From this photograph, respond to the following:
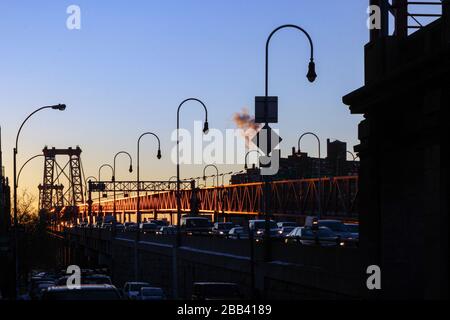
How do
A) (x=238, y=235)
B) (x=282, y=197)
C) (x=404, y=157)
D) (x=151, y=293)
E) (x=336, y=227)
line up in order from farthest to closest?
1. (x=282, y=197)
2. (x=336, y=227)
3. (x=238, y=235)
4. (x=151, y=293)
5. (x=404, y=157)

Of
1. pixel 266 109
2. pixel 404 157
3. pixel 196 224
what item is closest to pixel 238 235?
pixel 266 109

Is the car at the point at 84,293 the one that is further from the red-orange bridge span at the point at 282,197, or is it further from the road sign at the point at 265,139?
the red-orange bridge span at the point at 282,197

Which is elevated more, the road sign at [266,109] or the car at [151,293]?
the road sign at [266,109]

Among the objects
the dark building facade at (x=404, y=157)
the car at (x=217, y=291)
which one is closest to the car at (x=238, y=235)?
the car at (x=217, y=291)

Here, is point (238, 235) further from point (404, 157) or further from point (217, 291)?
point (404, 157)

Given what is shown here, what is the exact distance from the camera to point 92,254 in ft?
521

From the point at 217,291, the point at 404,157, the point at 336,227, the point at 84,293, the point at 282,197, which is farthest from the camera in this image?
the point at 282,197

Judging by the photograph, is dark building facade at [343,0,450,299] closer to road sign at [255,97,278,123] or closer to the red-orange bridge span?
road sign at [255,97,278,123]

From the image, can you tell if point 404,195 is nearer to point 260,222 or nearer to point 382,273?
point 382,273

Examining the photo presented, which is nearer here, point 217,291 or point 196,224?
point 217,291

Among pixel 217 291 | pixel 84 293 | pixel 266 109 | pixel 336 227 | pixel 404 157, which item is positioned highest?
pixel 266 109

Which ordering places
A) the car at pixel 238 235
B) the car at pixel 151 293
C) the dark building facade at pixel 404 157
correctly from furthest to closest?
the car at pixel 238 235
the car at pixel 151 293
the dark building facade at pixel 404 157

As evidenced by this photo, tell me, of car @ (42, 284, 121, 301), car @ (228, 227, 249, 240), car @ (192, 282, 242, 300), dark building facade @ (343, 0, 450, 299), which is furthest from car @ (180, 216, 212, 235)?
car @ (42, 284, 121, 301)
